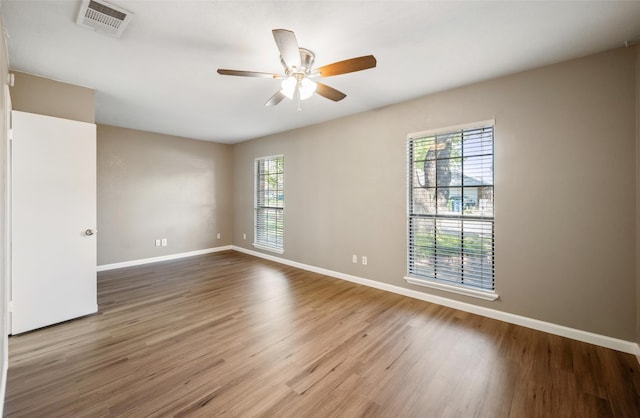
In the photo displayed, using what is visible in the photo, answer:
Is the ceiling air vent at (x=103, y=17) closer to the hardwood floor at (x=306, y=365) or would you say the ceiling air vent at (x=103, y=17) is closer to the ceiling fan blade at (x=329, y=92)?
the ceiling fan blade at (x=329, y=92)

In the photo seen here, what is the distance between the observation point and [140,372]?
2047 mm

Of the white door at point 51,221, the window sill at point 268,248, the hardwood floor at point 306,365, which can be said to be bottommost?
the hardwood floor at point 306,365

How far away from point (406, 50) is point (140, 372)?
352 cm

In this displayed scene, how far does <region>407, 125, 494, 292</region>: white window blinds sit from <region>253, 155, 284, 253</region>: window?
2873 mm

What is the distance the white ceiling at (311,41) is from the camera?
6.10 feet

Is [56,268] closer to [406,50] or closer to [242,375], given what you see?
[242,375]

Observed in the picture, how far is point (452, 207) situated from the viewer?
328cm

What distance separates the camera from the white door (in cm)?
258

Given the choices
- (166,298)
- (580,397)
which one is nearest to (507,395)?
(580,397)

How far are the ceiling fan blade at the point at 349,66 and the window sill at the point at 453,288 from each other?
2726 millimetres

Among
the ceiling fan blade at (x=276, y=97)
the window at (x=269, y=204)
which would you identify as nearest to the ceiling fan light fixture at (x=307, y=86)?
the ceiling fan blade at (x=276, y=97)

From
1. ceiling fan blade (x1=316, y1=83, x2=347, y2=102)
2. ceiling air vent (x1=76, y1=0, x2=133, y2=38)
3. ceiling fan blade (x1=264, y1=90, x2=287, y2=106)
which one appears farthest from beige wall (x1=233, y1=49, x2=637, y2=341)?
ceiling air vent (x1=76, y1=0, x2=133, y2=38)

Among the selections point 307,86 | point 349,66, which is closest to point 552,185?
point 349,66

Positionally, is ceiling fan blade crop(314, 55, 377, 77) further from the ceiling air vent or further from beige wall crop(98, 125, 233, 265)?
beige wall crop(98, 125, 233, 265)
